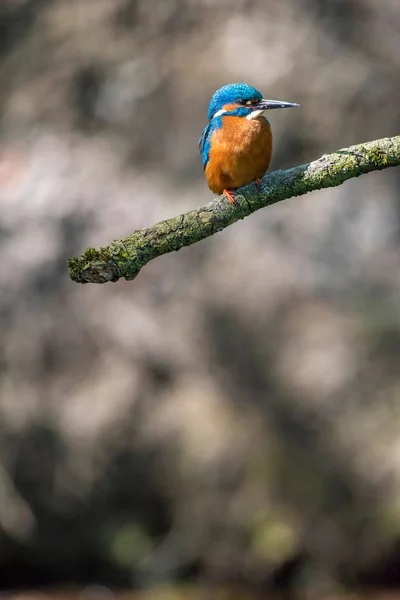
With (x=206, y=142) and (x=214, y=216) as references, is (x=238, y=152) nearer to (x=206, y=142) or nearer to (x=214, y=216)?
(x=206, y=142)

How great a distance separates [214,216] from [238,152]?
2.32 feet

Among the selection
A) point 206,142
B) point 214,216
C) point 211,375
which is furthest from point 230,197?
point 211,375

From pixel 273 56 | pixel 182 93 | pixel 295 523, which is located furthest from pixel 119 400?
pixel 273 56

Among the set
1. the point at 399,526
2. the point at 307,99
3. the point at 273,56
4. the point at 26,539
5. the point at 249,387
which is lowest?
the point at 399,526

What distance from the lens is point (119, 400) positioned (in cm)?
795

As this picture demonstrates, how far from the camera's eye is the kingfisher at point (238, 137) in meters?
2.84

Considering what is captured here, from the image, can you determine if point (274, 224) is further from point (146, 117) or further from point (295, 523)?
point (295, 523)

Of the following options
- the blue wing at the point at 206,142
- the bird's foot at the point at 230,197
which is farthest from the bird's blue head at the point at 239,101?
the bird's foot at the point at 230,197

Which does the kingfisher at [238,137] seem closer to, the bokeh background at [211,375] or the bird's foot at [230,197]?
the bird's foot at [230,197]

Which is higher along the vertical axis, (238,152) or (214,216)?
(238,152)

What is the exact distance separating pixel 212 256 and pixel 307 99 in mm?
1876

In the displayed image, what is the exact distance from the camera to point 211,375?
26.2ft

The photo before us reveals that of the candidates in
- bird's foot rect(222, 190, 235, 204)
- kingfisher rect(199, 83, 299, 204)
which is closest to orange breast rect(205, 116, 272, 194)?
kingfisher rect(199, 83, 299, 204)

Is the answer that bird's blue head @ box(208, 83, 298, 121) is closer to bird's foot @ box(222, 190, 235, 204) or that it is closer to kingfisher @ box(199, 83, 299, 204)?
kingfisher @ box(199, 83, 299, 204)
